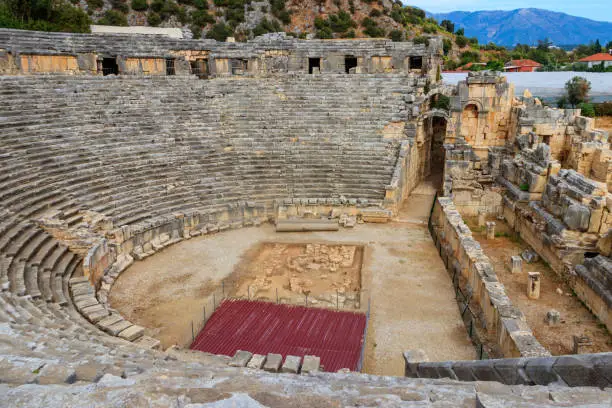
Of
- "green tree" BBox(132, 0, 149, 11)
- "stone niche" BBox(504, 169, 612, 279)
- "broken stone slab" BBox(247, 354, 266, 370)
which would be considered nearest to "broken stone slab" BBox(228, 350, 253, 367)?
"broken stone slab" BBox(247, 354, 266, 370)

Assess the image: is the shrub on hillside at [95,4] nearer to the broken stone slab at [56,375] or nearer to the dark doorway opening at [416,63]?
the dark doorway opening at [416,63]

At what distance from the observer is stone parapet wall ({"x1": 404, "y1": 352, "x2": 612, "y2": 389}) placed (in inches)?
151

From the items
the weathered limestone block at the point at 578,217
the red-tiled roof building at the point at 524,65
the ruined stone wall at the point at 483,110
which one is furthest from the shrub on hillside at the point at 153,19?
the weathered limestone block at the point at 578,217

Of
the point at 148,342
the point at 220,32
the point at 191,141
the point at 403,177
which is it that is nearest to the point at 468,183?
the point at 403,177

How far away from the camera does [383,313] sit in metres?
10.1

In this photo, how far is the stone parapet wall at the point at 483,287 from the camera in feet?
25.0

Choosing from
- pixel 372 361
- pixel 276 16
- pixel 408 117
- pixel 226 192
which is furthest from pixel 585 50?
pixel 372 361

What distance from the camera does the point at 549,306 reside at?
9.73m

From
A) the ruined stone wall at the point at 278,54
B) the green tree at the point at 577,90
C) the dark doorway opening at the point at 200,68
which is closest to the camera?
the ruined stone wall at the point at 278,54

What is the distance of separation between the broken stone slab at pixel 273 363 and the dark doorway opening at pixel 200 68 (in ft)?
52.5

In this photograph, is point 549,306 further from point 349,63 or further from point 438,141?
point 349,63

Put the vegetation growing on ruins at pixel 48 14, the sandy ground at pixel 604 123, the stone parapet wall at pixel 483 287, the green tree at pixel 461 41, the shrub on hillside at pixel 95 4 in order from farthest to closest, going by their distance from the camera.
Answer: the green tree at pixel 461 41 < the shrub on hillside at pixel 95 4 < the sandy ground at pixel 604 123 < the vegetation growing on ruins at pixel 48 14 < the stone parapet wall at pixel 483 287

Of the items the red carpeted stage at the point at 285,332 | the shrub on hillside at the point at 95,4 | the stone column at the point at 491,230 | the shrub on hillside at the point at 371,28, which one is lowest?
the red carpeted stage at the point at 285,332

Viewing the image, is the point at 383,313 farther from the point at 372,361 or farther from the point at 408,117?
the point at 408,117
